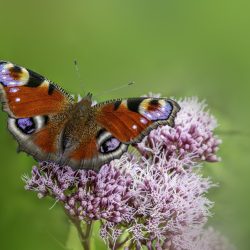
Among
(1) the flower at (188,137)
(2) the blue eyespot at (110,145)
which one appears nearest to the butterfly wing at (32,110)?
(2) the blue eyespot at (110,145)

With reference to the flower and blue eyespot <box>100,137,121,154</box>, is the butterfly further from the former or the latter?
the flower

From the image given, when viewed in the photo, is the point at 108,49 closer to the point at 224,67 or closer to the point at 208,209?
the point at 224,67

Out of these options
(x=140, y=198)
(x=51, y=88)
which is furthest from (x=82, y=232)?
(x=51, y=88)

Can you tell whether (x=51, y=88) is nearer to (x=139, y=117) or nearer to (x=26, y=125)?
(x=26, y=125)

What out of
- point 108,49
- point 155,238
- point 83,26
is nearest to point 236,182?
point 155,238

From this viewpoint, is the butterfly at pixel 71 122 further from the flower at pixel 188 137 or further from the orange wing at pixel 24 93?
the flower at pixel 188 137

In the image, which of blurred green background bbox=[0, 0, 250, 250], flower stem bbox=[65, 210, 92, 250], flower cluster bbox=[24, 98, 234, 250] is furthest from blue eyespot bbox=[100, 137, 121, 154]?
blurred green background bbox=[0, 0, 250, 250]
